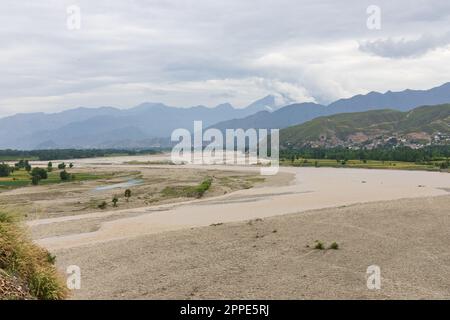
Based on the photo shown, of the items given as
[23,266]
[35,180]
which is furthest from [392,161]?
[23,266]

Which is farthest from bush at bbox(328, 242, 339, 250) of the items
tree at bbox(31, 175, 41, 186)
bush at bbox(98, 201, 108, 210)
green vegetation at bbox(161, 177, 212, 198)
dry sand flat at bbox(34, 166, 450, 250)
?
tree at bbox(31, 175, 41, 186)

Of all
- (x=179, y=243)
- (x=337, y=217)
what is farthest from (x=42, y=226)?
(x=337, y=217)

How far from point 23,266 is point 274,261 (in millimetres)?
13122

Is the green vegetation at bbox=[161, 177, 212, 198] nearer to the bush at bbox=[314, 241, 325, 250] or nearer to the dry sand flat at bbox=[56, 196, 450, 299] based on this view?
the dry sand flat at bbox=[56, 196, 450, 299]

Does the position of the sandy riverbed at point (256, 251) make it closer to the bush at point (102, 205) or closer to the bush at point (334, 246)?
the bush at point (334, 246)

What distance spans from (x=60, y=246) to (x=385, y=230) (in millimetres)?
23112

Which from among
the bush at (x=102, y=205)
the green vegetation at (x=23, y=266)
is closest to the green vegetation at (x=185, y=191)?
the bush at (x=102, y=205)

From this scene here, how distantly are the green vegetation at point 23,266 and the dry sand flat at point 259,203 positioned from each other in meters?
Answer: 17.6

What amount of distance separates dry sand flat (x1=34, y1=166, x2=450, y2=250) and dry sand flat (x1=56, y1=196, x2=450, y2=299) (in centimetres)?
603

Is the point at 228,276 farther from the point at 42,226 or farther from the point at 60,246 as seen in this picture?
the point at 42,226

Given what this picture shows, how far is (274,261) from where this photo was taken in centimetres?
2377

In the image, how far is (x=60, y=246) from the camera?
3291 cm

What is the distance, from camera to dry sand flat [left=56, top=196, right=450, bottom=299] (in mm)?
18375

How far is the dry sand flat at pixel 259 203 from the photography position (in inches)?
1533
